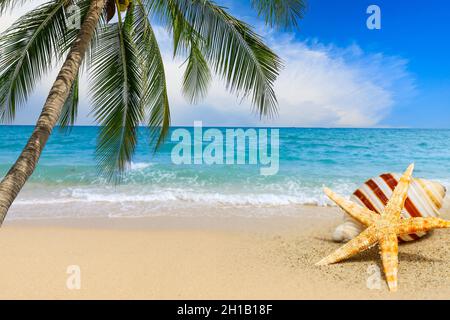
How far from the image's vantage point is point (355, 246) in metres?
4.01

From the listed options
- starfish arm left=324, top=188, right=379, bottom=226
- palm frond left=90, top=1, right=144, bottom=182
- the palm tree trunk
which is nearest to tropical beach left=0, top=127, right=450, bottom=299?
starfish arm left=324, top=188, right=379, bottom=226

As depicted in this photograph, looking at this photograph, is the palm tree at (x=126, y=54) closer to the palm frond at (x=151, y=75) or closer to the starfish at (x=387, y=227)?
the palm frond at (x=151, y=75)

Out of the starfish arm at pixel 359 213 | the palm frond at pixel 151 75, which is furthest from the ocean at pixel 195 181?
the starfish arm at pixel 359 213

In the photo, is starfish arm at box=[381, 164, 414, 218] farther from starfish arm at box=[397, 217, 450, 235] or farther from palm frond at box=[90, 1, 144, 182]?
palm frond at box=[90, 1, 144, 182]

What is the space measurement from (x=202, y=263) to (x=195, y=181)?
9575 mm

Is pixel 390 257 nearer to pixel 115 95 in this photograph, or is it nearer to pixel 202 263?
pixel 202 263

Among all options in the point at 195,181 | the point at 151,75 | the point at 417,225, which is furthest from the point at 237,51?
the point at 195,181

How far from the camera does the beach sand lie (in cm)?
362

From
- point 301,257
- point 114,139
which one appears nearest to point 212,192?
point 114,139

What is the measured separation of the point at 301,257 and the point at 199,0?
370 centimetres

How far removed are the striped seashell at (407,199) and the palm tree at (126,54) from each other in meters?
1.77

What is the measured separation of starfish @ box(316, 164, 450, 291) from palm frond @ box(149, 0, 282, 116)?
2057 millimetres

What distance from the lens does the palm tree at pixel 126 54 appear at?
555 centimetres

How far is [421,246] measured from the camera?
4.56 metres
